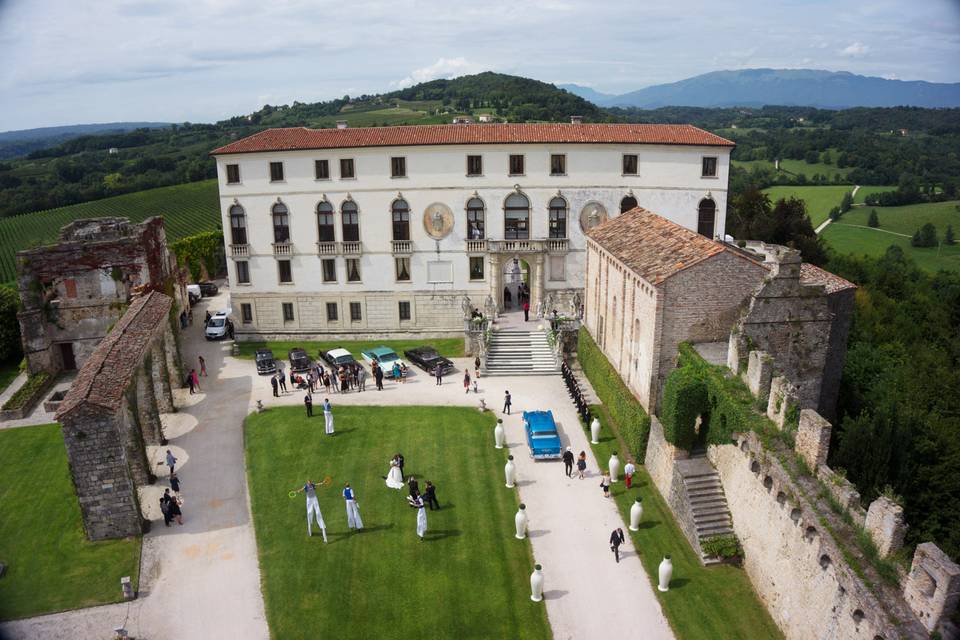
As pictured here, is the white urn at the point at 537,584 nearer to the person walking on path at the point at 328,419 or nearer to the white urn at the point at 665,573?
the white urn at the point at 665,573

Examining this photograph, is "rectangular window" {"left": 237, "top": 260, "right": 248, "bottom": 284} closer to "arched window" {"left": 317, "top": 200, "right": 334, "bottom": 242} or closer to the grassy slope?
"arched window" {"left": 317, "top": 200, "right": 334, "bottom": 242}

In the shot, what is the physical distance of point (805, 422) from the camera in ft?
72.9

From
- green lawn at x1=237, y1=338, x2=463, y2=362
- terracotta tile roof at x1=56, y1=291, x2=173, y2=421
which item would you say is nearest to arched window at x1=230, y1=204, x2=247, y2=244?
green lawn at x1=237, y1=338, x2=463, y2=362

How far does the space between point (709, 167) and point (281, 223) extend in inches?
→ 1323

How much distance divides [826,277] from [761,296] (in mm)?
12207

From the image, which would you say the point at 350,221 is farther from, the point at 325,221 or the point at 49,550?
the point at 49,550

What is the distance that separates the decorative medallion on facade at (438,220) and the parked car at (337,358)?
1220 cm

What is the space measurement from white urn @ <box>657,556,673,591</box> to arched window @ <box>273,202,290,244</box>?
1541 inches

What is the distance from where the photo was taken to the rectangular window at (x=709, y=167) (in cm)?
4953

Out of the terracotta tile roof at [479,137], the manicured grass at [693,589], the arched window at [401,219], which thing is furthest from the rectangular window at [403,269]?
the manicured grass at [693,589]

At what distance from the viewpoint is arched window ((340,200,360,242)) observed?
51531 mm

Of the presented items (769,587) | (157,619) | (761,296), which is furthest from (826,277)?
(157,619)

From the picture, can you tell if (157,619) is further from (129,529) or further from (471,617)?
(471,617)

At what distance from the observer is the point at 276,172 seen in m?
51.0
